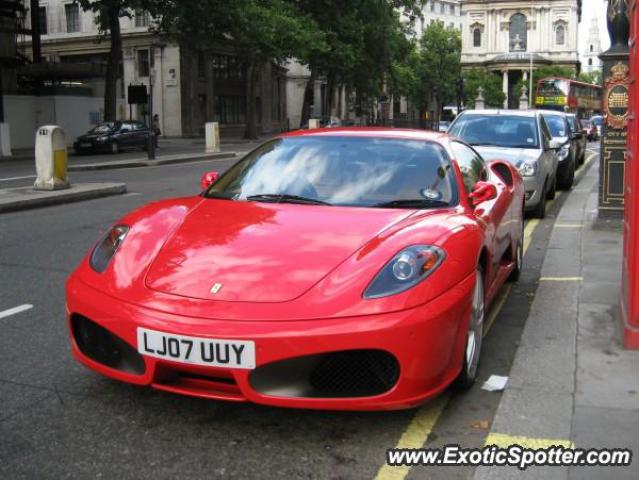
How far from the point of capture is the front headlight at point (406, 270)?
3.31 m

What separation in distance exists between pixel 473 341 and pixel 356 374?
3.28 feet

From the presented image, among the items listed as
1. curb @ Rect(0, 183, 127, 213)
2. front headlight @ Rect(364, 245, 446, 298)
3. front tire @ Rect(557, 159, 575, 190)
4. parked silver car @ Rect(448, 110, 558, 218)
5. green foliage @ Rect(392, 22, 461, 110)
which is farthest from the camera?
green foliage @ Rect(392, 22, 461, 110)

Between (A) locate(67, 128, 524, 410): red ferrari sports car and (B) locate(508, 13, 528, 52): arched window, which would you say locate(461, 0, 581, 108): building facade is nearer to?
(B) locate(508, 13, 528, 52): arched window

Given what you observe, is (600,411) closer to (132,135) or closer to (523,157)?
(523,157)

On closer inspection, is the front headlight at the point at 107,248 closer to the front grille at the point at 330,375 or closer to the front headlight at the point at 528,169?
the front grille at the point at 330,375

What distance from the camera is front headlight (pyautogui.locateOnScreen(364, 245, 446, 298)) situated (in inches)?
130

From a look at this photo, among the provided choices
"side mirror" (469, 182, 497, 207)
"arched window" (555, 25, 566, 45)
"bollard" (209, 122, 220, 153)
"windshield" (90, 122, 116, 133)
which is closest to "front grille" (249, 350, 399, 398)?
"side mirror" (469, 182, 497, 207)

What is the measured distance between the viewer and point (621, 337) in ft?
15.5

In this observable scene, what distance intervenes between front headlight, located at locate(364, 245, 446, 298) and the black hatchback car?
27.8m

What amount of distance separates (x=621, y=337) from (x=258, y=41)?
107ft

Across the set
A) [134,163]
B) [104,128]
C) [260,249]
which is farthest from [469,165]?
[104,128]

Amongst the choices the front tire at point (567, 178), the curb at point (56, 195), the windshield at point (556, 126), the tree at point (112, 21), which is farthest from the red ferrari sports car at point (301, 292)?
the tree at point (112, 21)

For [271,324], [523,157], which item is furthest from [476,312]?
[523,157]

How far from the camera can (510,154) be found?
35.2ft
